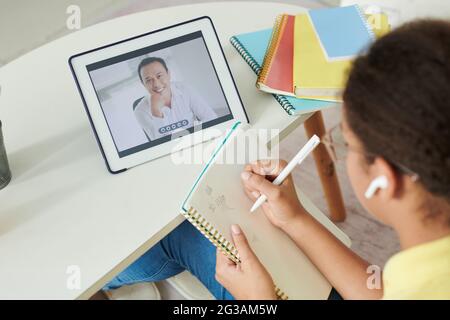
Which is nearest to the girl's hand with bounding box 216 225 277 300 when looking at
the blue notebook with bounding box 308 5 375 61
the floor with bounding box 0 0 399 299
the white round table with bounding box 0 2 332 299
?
the white round table with bounding box 0 2 332 299

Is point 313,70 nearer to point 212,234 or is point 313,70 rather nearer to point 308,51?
point 308,51

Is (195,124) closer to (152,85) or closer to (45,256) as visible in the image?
(152,85)

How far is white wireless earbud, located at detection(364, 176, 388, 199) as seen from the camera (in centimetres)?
64

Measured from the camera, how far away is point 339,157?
31.8 inches

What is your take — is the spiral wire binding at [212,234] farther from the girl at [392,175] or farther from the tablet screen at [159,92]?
the tablet screen at [159,92]

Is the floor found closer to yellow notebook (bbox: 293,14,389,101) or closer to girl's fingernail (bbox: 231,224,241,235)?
yellow notebook (bbox: 293,14,389,101)

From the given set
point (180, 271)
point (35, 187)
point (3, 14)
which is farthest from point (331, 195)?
point (3, 14)

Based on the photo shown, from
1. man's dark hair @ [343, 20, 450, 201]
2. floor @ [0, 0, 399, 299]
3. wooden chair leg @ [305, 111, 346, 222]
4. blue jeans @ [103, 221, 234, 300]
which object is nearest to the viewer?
man's dark hair @ [343, 20, 450, 201]

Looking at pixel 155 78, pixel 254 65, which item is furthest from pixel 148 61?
pixel 254 65

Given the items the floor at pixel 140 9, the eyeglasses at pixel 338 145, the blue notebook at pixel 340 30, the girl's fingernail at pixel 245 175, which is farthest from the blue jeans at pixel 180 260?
the floor at pixel 140 9

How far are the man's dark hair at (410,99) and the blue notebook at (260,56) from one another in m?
0.31

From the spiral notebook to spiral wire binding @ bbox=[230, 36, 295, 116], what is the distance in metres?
0.10

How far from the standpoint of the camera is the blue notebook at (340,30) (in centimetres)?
99

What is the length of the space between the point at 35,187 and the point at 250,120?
0.38 meters
